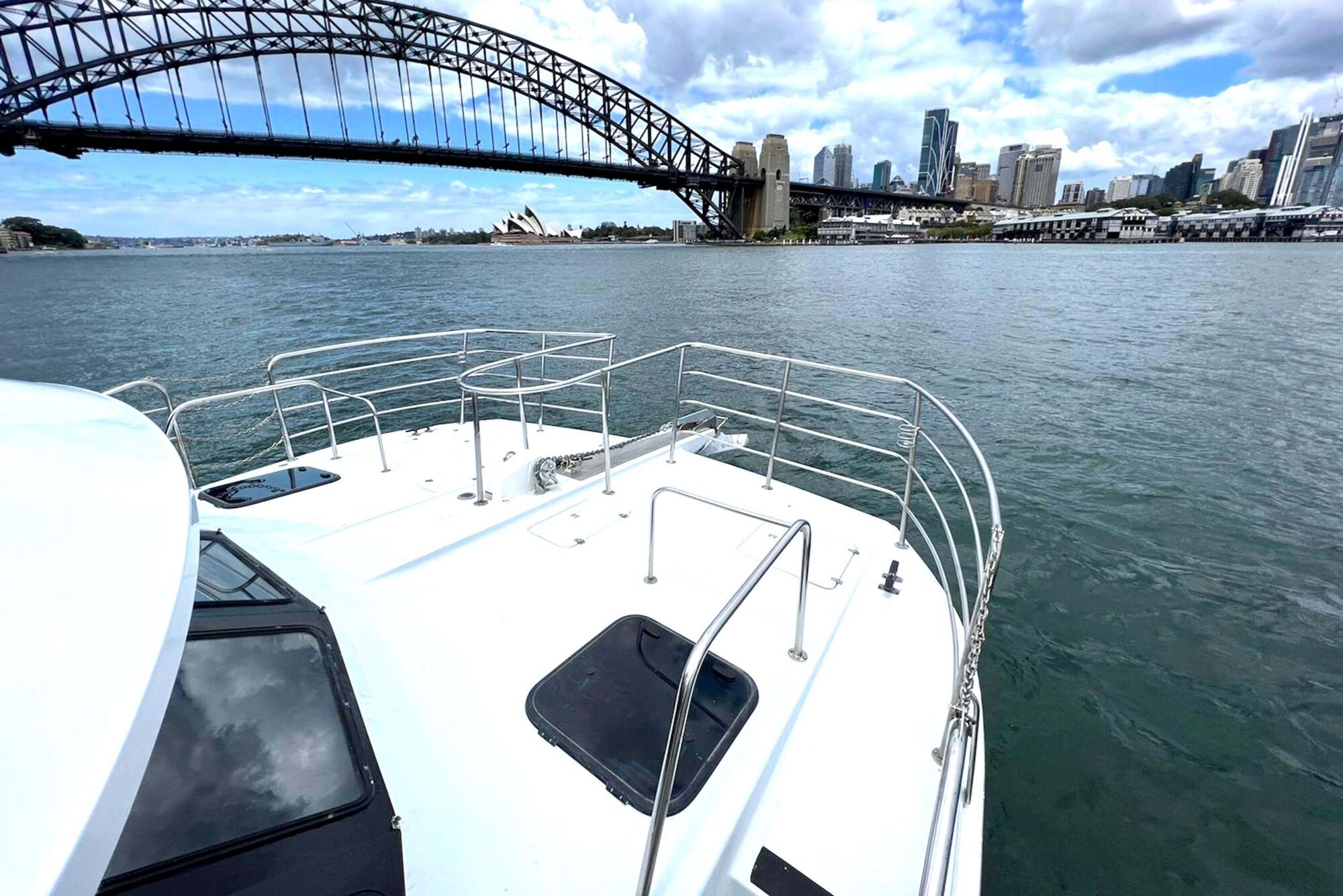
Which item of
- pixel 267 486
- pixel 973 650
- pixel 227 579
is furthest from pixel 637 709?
pixel 267 486

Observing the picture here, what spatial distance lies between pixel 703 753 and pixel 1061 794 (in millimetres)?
2866

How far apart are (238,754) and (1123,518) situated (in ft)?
27.5

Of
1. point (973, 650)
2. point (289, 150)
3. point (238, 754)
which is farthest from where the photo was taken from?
point (289, 150)

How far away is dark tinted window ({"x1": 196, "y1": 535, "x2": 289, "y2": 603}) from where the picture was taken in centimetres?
220

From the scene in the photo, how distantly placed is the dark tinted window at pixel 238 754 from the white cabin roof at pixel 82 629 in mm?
656

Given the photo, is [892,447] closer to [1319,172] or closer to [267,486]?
[267,486]

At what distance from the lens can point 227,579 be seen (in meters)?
2.35

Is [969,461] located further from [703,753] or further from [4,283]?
[4,283]

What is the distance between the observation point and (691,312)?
24.7 meters

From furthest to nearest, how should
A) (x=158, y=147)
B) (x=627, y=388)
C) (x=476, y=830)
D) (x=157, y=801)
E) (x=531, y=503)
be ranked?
1. (x=158, y=147)
2. (x=627, y=388)
3. (x=531, y=503)
4. (x=476, y=830)
5. (x=157, y=801)

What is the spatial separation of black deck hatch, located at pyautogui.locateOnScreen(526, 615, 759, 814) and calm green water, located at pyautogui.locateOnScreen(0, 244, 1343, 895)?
→ 6.67ft

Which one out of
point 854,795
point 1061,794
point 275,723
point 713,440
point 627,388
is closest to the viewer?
point 275,723

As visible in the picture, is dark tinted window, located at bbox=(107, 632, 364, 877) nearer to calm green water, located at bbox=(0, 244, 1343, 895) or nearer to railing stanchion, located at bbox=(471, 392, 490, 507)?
railing stanchion, located at bbox=(471, 392, 490, 507)

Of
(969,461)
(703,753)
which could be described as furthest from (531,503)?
(969,461)
